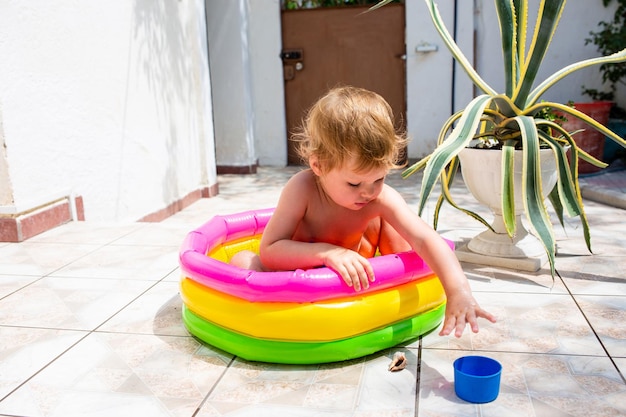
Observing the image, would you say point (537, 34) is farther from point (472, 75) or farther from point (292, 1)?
point (292, 1)

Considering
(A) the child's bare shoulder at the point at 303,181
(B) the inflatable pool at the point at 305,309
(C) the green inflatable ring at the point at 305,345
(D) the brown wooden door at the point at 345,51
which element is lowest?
(C) the green inflatable ring at the point at 305,345

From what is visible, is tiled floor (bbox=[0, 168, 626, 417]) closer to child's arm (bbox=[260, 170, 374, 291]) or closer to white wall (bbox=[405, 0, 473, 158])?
child's arm (bbox=[260, 170, 374, 291])

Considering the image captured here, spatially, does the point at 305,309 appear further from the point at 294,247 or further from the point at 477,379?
the point at 477,379

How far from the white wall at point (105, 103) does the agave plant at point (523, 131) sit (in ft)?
6.57

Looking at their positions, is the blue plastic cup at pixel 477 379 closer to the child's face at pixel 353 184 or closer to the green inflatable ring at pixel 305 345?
the green inflatable ring at pixel 305 345

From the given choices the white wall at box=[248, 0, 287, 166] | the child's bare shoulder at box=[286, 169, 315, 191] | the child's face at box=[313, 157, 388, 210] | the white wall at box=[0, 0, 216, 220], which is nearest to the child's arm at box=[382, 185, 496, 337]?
the child's face at box=[313, 157, 388, 210]

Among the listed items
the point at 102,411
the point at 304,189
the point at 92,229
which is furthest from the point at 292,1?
the point at 102,411

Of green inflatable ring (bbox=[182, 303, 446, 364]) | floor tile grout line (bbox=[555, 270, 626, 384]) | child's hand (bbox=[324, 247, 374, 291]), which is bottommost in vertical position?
floor tile grout line (bbox=[555, 270, 626, 384])

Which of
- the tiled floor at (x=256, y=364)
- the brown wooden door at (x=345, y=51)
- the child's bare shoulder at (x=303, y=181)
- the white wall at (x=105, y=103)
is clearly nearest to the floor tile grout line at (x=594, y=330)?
the tiled floor at (x=256, y=364)

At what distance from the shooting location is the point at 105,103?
359 cm

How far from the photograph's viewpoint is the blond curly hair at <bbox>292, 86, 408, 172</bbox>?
5.29 feet

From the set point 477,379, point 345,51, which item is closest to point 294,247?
point 477,379

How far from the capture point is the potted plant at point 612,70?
537 centimetres

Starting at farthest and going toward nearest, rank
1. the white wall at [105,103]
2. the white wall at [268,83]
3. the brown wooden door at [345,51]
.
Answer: the white wall at [268,83] → the brown wooden door at [345,51] → the white wall at [105,103]
